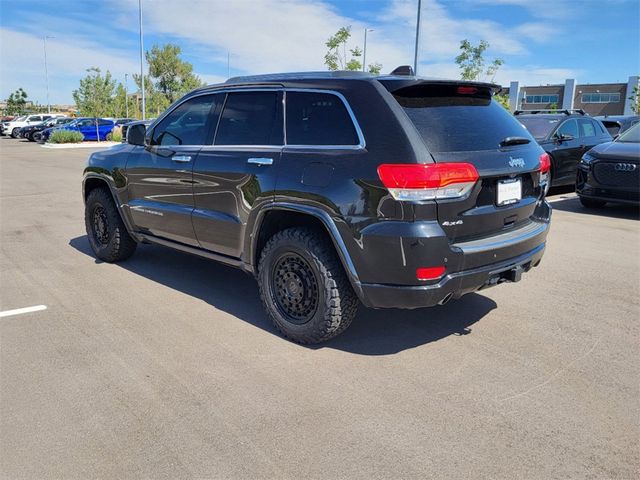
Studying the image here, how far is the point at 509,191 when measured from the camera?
12.1ft

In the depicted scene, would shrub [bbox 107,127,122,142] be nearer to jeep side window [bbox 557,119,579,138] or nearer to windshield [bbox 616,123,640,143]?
jeep side window [bbox 557,119,579,138]

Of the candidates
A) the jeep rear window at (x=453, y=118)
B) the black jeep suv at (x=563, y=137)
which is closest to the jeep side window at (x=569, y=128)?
the black jeep suv at (x=563, y=137)

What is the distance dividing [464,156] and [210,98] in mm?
2364

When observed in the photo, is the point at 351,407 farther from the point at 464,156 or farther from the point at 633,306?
the point at 633,306

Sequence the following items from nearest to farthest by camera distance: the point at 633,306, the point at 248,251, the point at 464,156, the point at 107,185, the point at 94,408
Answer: the point at 94,408 < the point at 464,156 < the point at 248,251 < the point at 633,306 < the point at 107,185

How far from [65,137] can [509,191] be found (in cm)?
3275

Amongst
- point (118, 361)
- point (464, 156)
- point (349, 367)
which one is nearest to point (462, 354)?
point (349, 367)

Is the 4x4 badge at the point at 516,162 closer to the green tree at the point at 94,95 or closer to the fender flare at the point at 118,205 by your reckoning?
the fender flare at the point at 118,205

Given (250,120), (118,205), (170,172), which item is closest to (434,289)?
(250,120)

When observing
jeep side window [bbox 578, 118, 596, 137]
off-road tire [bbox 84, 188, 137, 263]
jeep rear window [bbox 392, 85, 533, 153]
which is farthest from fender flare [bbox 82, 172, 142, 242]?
jeep side window [bbox 578, 118, 596, 137]

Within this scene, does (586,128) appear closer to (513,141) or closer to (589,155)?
(589,155)

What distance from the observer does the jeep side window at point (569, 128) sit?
10.7m

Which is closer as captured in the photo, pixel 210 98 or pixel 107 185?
pixel 210 98

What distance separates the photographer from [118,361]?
11.8ft
